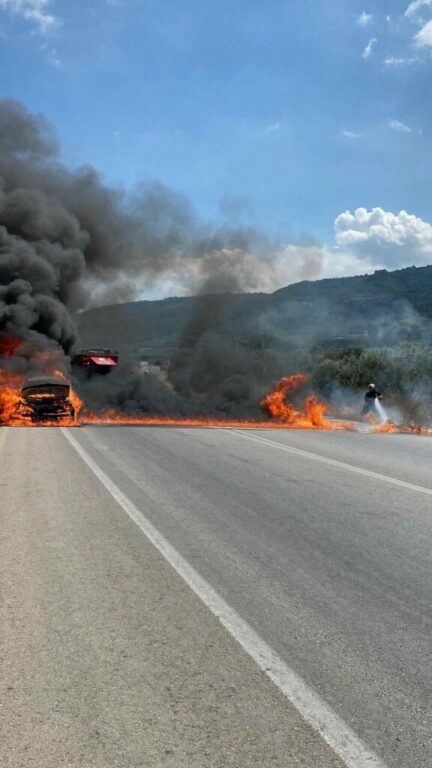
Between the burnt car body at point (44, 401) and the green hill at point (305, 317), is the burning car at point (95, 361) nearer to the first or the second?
the green hill at point (305, 317)

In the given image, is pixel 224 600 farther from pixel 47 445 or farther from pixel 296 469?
pixel 47 445

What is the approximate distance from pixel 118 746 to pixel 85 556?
9.78 ft

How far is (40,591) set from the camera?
4781mm

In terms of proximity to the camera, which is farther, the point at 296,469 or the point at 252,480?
the point at 296,469

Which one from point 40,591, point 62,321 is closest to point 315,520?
point 40,591

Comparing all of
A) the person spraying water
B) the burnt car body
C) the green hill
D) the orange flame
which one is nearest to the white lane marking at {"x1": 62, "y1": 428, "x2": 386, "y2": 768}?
the burnt car body

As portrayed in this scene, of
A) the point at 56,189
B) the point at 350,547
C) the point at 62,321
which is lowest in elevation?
the point at 350,547

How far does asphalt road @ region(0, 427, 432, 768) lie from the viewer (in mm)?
2846

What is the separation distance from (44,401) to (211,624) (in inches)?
701

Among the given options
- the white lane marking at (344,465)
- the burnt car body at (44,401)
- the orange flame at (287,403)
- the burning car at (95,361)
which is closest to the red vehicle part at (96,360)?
the burning car at (95,361)

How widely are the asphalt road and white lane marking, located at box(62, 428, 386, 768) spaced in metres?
0.02

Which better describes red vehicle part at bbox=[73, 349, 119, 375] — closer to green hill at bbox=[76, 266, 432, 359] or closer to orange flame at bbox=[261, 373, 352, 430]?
green hill at bbox=[76, 266, 432, 359]

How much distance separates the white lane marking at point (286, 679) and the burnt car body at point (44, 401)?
1590 cm

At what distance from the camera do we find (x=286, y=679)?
335 cm
